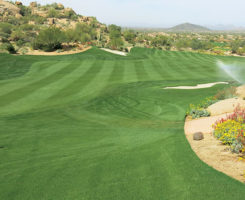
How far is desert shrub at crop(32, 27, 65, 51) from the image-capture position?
52.2 m

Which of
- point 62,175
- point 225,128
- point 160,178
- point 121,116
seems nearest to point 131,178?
point 160,178

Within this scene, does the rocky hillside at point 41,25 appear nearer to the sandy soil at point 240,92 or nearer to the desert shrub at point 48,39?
the desert shrub at point 48,39

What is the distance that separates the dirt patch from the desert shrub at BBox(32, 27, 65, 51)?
50363 millimetres

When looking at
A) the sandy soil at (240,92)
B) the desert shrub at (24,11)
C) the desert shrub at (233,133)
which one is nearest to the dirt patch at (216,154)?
the desert shrub at (233,133)

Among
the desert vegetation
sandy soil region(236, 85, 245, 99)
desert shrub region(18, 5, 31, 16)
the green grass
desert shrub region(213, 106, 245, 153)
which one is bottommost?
the green grass

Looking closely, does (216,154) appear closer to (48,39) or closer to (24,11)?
(48,39)

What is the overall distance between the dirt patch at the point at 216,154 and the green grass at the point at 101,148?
34 cm

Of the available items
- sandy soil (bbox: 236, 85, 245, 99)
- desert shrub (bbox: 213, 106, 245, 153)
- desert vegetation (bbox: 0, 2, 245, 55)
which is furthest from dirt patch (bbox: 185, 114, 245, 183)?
desert vegetation (bbox: 0, 2, 245, 55)

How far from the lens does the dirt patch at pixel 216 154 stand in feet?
22.8

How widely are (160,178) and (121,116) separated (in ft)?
25.7

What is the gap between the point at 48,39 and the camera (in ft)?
172

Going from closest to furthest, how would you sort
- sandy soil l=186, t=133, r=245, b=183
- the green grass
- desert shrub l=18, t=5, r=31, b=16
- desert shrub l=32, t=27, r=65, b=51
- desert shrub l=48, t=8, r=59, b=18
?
the green grass < sandy soil l=186, t=133, r=245, b=183 < desert shrub l=32, t=27, r=65, b=51 < desert shrub l=18, t=5, r=31, b=16 < desert shrub l=48, t=8, r=59, b=18

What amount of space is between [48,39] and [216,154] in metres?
53.0

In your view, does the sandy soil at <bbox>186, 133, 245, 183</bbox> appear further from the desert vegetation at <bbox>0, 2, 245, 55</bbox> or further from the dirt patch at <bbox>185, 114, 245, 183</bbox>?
the desert vegetation at <bbox>0, 2, 245, 55</bbox>
